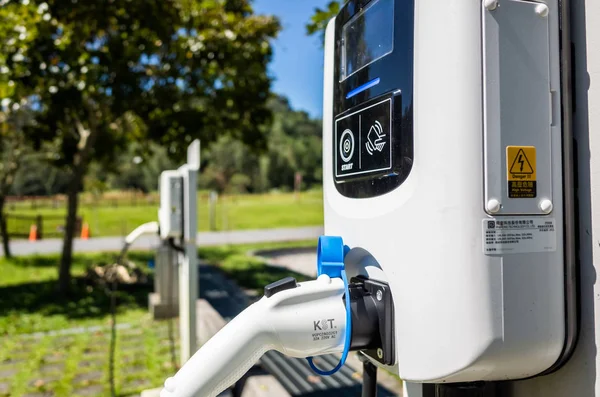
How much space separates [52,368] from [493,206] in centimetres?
447

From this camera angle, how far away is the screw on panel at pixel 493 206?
94cm

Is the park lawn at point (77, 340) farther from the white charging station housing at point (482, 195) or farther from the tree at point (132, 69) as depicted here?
the white charging station housing at point (482, 195)

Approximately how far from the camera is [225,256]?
1220 cm

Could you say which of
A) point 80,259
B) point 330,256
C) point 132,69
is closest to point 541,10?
point 330,256

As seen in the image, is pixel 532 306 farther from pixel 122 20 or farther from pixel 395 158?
pixel 122 20

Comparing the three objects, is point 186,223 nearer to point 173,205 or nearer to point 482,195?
point 173,205

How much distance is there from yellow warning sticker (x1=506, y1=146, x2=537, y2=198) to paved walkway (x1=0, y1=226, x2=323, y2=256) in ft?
38.5

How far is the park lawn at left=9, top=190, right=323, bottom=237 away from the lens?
819 inches

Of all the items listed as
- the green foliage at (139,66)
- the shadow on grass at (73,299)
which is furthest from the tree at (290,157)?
the green foliage at (139,66)

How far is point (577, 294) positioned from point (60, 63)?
6.41m

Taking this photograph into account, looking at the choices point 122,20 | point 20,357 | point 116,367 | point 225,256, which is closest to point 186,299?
point 116,367

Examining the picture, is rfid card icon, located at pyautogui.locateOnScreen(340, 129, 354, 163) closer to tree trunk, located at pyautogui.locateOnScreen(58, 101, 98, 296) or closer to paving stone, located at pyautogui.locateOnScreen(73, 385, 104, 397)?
paving stone, located at pyautogui.locateOnScreen(73, 385, 104, 397)

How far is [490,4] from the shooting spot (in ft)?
3.13

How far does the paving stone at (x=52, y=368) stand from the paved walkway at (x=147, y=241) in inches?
333
